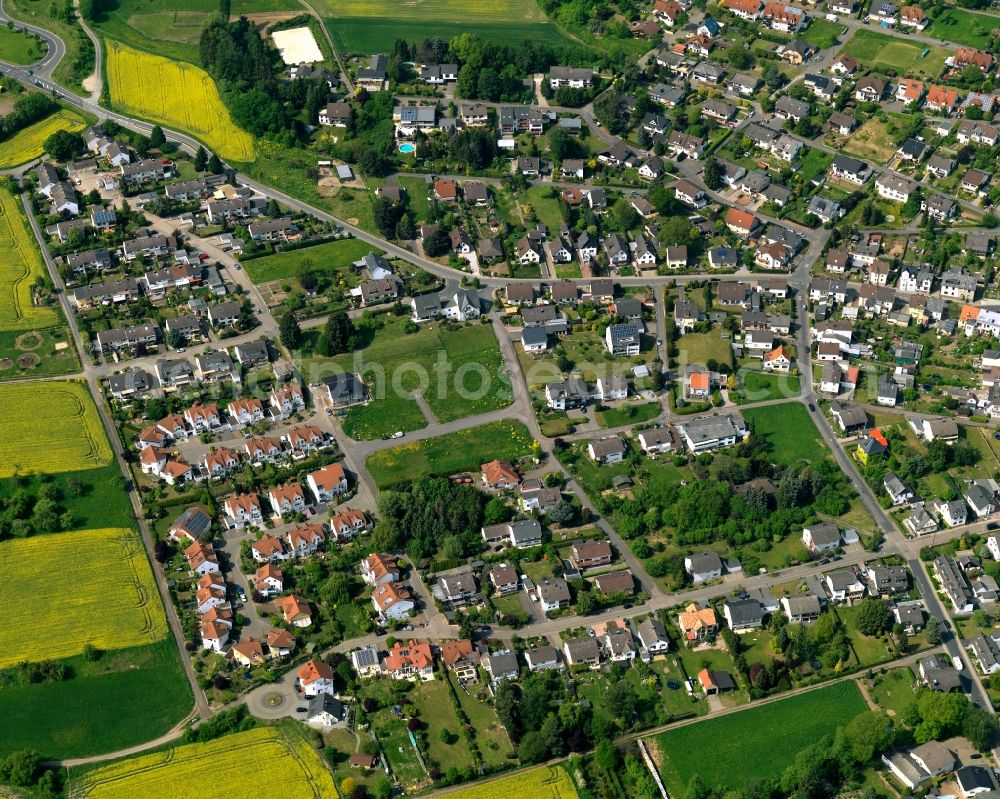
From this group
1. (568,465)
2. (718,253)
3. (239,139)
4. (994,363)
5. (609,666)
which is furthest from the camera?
(239,139)

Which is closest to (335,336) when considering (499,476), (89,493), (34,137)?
(499,476)

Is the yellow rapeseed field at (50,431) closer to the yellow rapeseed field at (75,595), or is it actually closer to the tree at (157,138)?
the yellow rapeseed field at (75,595)

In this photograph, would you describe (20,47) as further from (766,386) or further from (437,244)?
(766,386)

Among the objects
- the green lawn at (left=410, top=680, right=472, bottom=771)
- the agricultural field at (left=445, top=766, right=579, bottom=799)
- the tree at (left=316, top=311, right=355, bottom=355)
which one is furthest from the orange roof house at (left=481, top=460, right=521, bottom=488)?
the agricultural field at (left=445, top=766, right=579, bottom=799)

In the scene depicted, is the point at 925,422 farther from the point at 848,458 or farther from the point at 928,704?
the point at 928,704

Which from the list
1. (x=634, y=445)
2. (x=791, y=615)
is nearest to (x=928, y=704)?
(x=791, y=615)

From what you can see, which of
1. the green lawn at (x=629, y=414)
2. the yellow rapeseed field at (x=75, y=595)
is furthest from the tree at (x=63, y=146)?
the green lawn at (x=629, y=414)
